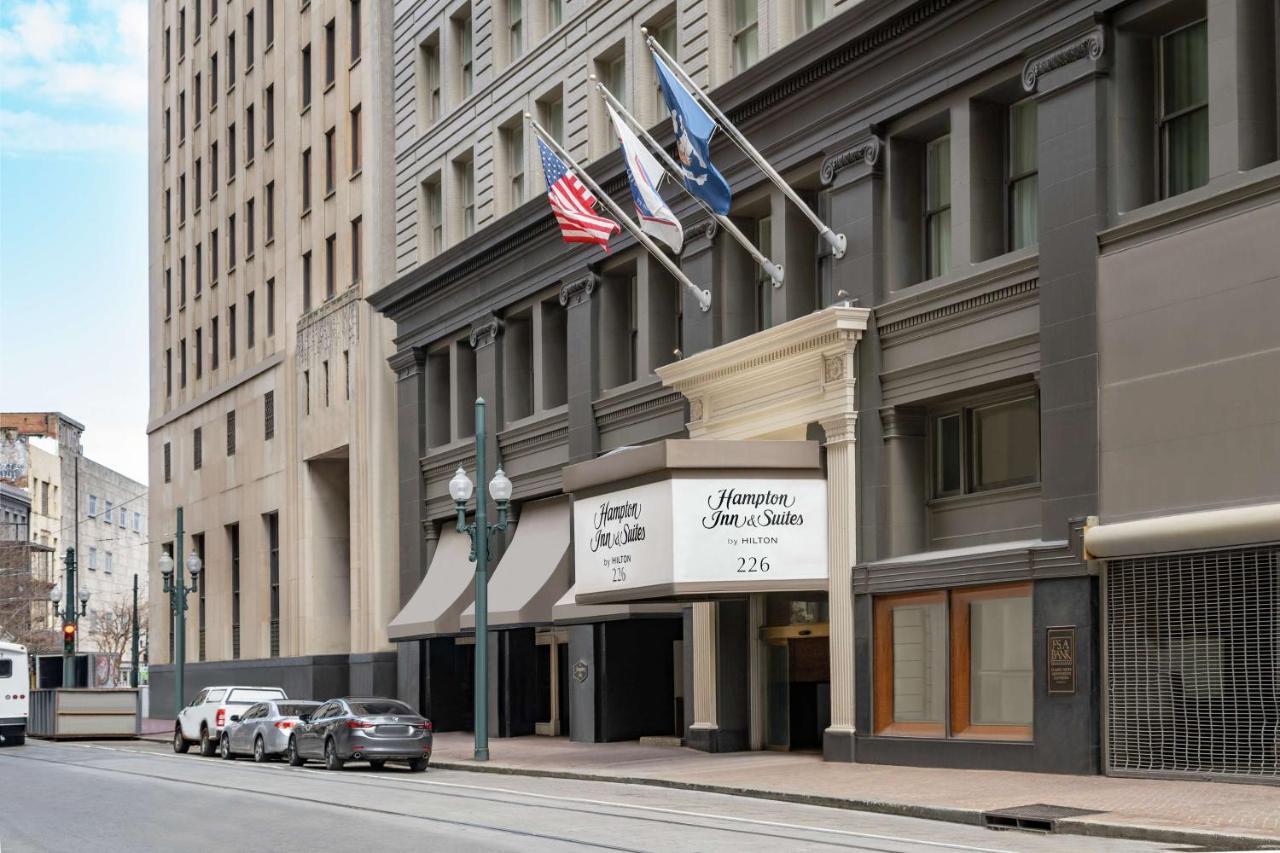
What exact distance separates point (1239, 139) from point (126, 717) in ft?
127

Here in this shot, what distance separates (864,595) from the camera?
30016 millimetres

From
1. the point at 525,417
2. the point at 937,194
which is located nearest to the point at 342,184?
the point at 525,417

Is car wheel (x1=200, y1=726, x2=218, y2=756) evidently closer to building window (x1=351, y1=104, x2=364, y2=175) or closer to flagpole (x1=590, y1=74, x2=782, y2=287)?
flagpole (x1=590, y1=74, x2=782, y2=287)

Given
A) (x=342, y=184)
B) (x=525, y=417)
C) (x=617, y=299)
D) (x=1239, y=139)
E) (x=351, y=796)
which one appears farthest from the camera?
(x=342, y=184)

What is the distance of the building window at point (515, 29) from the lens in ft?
148

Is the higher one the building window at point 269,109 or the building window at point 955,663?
the building window at point 269,109

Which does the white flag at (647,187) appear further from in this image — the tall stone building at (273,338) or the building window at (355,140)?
the building window at (355,140)

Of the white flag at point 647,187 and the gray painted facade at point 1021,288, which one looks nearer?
the gray painted facade at point 1021,288

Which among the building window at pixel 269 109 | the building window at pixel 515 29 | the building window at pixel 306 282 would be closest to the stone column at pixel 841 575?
the building window at pixel 515 29

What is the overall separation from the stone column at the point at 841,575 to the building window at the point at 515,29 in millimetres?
18091

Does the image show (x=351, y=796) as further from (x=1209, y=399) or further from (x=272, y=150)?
(x=272, y=150)

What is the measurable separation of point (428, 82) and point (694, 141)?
2338 centimetres

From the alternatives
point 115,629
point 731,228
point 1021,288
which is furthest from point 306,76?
point 115,629

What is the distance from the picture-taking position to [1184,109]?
81.1ft
